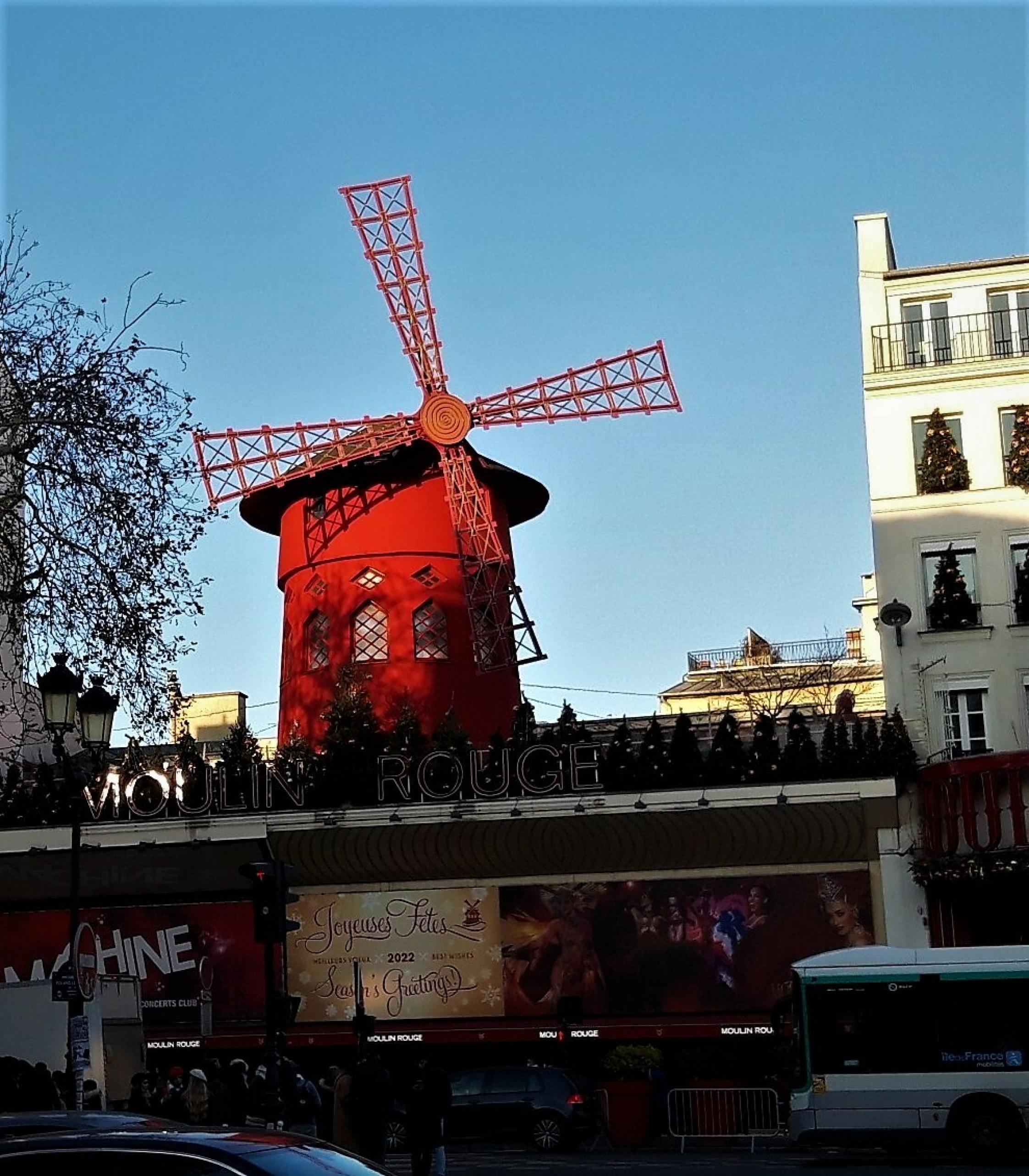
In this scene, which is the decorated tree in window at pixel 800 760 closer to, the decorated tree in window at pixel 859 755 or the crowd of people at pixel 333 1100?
the decorated tree in window at pixel 859 755

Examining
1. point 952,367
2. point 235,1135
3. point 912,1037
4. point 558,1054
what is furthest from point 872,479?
point 235,1135

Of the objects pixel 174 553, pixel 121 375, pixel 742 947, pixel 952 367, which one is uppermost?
pixel 952 367

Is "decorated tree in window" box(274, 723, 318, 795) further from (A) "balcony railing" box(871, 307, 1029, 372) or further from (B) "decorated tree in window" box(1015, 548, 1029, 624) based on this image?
(B) "decorated tree in window" box(1015, 548, 1029, 624)

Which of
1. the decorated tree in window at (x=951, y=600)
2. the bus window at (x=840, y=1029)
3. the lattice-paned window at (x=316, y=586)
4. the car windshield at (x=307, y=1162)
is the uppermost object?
the lattice-paned window at (x=316, y=586)

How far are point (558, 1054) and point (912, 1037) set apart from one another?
27.5 feet

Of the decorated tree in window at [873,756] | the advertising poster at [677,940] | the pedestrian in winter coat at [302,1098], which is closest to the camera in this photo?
the pedestrian in winter coat at [302,1098]

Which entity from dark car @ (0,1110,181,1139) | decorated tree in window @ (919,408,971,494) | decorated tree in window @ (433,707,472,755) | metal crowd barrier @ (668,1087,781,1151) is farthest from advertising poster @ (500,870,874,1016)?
dark car @ (0,1110,181,1139)

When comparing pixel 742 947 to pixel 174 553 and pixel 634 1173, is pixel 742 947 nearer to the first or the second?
pixel 634 1173

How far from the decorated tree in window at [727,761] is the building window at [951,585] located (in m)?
2.94

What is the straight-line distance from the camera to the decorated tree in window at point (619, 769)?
22.9m

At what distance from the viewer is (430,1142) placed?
12805 millimetres

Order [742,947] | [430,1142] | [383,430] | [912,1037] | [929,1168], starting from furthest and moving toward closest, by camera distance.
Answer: [383,430] < [742,947] < [912,1037] < [929,1168] < [430,1142]

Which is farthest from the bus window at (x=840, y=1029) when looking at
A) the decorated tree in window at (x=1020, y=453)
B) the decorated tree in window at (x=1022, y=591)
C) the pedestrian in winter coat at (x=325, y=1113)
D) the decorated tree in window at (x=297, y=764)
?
the decorated tree in window at (x=297, y=764)

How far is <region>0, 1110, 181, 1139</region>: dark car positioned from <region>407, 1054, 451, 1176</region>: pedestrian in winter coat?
24.2 ft
